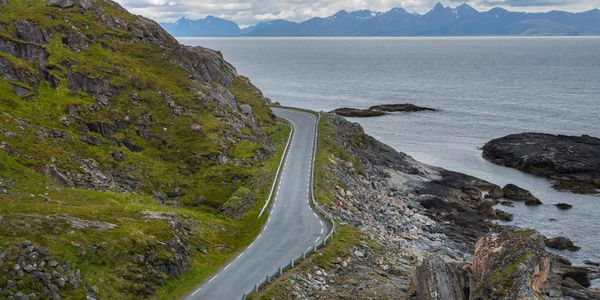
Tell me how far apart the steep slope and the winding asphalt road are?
3.76ft

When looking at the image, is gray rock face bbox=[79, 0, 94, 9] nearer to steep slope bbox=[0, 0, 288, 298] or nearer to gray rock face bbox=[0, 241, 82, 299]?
steep slope bbox=[0, 0, 288, 298]

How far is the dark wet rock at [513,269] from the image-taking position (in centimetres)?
2431

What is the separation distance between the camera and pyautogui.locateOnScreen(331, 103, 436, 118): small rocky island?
442 feet

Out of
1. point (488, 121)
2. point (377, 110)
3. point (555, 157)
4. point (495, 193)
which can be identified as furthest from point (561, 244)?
point (377, 110)

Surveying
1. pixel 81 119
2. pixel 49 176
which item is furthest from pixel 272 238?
pixel 81 119

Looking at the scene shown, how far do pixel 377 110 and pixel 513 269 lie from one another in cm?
11720

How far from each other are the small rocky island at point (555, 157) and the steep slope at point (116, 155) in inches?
1571

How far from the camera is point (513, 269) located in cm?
2502

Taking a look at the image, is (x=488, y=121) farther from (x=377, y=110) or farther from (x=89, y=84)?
(x=89, y=84)

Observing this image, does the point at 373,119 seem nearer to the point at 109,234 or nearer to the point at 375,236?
the point at 375,236

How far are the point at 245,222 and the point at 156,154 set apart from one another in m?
15.7

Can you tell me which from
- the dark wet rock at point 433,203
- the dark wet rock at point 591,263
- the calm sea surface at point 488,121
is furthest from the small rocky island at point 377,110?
the dark wet rock at point 591,263

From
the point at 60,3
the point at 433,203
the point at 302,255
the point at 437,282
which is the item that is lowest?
the point at 433,203

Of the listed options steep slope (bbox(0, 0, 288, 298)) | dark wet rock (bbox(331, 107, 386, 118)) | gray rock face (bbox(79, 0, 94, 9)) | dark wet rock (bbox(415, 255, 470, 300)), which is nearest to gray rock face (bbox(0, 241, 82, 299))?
steep slope (bbox(0, 0, 288, 298))
